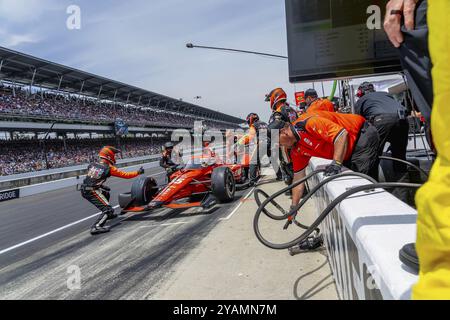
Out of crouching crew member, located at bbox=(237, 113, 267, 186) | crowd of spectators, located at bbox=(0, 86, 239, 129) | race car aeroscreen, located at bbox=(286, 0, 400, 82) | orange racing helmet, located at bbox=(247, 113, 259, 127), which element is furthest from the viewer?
crowd of spectators, located at bbox=(0, 86, 239, 129)

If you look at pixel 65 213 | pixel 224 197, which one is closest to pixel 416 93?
pixel 224 197

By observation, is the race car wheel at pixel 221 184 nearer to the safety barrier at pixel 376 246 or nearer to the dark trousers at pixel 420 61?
the safety barrier at pixel 376 246

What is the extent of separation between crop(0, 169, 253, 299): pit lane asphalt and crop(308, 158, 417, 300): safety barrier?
214cm

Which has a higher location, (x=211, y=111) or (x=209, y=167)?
(x=211, y=111)

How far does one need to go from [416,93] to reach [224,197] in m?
6.32

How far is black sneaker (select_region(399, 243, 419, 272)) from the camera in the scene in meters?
1.10

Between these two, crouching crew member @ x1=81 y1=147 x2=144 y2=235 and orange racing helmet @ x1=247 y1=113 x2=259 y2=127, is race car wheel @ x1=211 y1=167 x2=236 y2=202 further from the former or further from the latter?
orange racing helmet @ x1=247 y1=113 x2=259 y2=127

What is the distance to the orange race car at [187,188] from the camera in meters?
6.87

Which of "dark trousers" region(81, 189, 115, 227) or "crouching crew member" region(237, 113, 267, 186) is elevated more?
"crouching crew member" region(237, 113, 267, 186)

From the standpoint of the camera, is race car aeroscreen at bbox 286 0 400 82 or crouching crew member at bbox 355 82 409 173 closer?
race car aeroscreen at bbox 286 0 400 82

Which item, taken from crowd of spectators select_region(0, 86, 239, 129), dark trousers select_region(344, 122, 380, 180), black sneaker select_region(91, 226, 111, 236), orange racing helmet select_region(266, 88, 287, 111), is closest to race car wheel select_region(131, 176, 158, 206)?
black sneaker select_region(91, 226, 111, 236)

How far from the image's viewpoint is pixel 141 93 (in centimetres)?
4838

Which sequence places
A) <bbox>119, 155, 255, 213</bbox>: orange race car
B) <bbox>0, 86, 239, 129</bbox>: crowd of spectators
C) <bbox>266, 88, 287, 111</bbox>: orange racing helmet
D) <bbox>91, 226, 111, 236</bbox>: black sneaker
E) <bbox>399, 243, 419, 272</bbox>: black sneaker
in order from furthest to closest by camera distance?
<bbox>0, 86, 239, 129</bbox>: crowd of spectators → <bbox>266, 88, 287, 111</bbox>: orange racing helmet → <bbox>119, 155, 255, 213</bbox>: orange race car → <bbox>91, 226, 111, 236</bbox>: black sneaker → <bbox>399, 243, 419, 272</bbox>: black sneaker
